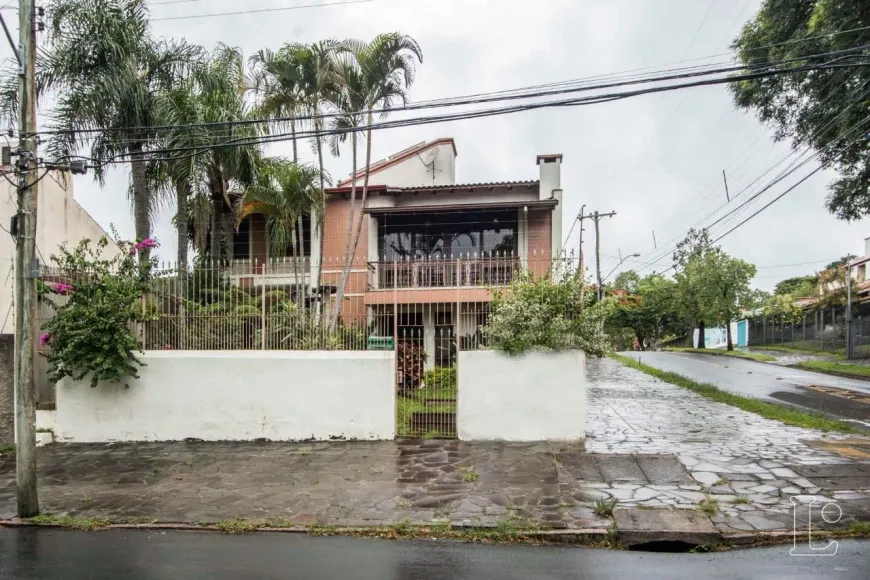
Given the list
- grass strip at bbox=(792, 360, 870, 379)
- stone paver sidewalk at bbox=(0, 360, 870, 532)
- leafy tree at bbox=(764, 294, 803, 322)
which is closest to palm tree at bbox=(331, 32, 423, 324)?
stone paver sidewalk at bbox=(0, 360, 870, 532)

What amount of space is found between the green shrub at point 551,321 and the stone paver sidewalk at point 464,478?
62.9 inches

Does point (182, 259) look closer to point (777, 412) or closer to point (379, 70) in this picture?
point (379, 70)

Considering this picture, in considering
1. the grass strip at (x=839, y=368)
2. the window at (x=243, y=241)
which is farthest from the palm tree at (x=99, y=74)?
the grass strip at (x=839, y=368)

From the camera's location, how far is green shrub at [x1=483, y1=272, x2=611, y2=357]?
355 inches

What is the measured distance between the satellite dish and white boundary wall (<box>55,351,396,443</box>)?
11.9 metres

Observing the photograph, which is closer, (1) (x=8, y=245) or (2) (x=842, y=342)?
(1) (x=8, y=245)

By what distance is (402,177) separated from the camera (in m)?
19.1

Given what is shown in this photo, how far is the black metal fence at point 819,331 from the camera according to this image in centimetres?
2736

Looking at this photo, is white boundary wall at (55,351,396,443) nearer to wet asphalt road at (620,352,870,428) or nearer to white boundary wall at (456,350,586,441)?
white boundary wall at (456,350,586,441)

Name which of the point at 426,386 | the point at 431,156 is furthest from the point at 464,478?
the point at 431,156

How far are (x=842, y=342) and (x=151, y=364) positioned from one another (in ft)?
109

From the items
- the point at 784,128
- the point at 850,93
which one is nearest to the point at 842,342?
the point at 784,128

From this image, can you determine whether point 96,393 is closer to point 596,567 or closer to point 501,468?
point 501,468

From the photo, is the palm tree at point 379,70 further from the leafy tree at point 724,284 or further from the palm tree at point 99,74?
the leafy tree at point 724,284
